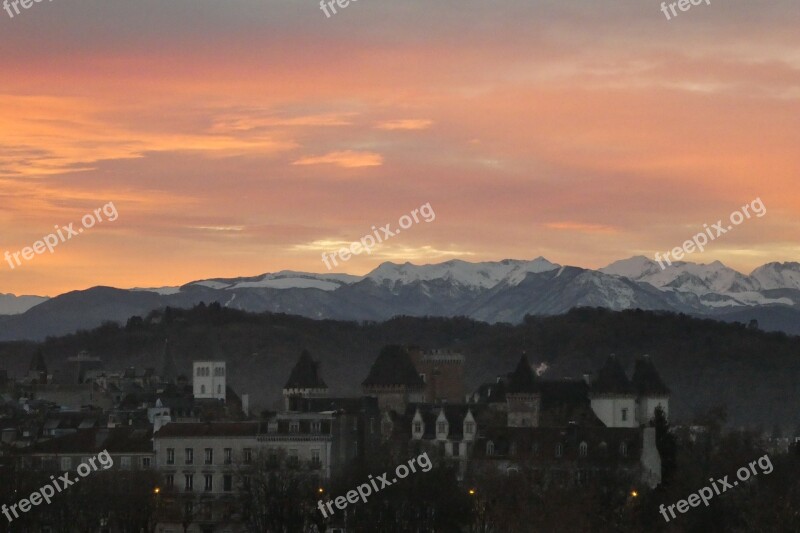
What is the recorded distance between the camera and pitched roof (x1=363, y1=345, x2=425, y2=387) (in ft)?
604

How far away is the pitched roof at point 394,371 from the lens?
184125 millimetres

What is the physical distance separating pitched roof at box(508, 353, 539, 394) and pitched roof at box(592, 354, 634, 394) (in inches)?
210

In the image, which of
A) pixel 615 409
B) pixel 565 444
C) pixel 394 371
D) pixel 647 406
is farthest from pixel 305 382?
pixel 565 444

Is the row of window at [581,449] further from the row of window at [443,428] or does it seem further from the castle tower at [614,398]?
the castle tower at [614,398]

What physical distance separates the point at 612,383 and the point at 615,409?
8.96 feet

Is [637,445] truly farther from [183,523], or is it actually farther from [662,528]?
[183,523]

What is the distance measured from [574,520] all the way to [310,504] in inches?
599

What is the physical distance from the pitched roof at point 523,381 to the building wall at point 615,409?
5288 mm

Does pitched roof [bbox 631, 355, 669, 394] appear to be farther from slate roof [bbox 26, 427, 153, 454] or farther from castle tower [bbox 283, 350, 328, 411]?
slate roof [bbox 26, 427, 153, 454]

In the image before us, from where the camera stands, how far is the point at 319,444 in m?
135

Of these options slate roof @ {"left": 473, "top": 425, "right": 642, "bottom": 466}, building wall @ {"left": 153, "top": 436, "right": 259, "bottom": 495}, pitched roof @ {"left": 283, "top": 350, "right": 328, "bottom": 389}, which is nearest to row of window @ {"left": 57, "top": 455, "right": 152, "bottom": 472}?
building wall @ {"left": 153, "top": 436, "right": 259, "bottom": 495}

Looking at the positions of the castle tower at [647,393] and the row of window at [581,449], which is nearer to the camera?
the row of window at [581,449]

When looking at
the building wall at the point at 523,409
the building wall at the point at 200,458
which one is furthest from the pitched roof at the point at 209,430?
the building wall at the point at 523,409

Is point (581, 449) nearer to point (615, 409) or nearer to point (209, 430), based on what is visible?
point (209, 430)
